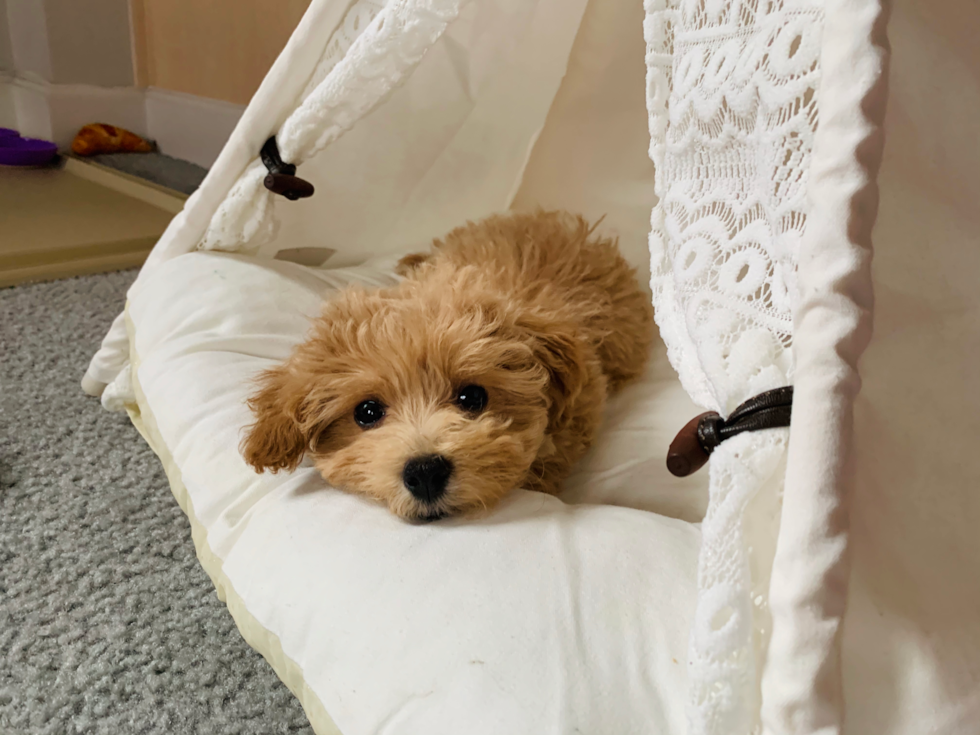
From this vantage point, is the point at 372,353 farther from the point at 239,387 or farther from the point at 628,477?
the point at 628,477

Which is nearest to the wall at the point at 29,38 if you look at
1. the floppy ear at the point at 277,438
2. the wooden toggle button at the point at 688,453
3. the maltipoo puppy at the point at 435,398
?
the maltipoo puppy at the point at 435,398

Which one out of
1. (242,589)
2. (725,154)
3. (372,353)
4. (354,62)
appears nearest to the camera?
(725,154)

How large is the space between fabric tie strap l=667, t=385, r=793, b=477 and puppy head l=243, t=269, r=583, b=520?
37cm

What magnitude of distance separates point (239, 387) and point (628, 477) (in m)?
0.70

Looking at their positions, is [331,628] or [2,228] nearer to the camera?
[331,628]

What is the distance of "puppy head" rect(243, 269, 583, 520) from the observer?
101 centimetres

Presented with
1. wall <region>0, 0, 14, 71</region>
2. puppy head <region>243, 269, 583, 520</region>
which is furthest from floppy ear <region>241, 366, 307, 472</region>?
wall <region>0, 0, 14, 71</region>

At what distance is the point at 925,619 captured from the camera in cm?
59

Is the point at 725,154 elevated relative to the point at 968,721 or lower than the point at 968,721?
elevated

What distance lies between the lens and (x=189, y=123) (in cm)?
373

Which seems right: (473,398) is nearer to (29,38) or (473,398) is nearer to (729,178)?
(729,178)

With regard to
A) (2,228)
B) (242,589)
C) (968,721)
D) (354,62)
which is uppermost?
(354,62)

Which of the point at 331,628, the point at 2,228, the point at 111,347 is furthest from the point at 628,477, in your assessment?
the point at 2,228

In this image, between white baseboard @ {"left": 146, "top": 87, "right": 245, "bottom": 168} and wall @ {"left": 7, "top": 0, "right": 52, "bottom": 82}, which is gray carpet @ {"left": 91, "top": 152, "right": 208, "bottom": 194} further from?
wall @ {"left": 7, "top": 0, "right": 52, "bottom": 82}
